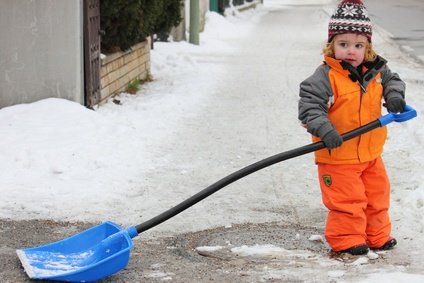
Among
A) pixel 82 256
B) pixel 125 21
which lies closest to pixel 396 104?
pixel 82 256

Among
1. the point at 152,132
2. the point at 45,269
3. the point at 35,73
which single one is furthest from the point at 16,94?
the point at 45,269

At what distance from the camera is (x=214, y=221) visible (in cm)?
508

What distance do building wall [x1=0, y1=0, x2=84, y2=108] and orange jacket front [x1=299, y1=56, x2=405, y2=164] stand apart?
3879 mm

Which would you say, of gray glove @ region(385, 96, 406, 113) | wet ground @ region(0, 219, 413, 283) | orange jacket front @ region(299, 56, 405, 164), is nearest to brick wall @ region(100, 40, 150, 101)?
wet ground @ region(0, 219, 413, 283)

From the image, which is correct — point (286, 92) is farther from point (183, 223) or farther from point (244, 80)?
point (183, 223)

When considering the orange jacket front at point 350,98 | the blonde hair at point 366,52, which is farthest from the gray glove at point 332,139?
the blonde hair at point 366,52

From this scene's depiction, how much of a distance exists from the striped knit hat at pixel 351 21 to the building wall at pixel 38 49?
3856 mm

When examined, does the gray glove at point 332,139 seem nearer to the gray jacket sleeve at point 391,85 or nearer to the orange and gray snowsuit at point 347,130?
the orange and gray snowsuit at point 347,130

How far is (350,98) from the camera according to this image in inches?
167

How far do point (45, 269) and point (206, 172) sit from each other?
2.41 m

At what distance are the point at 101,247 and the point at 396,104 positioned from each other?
172 cm

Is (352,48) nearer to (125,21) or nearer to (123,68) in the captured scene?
(125,21)

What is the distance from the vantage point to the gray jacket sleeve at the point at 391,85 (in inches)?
167

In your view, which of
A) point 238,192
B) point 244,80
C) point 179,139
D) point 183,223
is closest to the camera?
point 183,223
